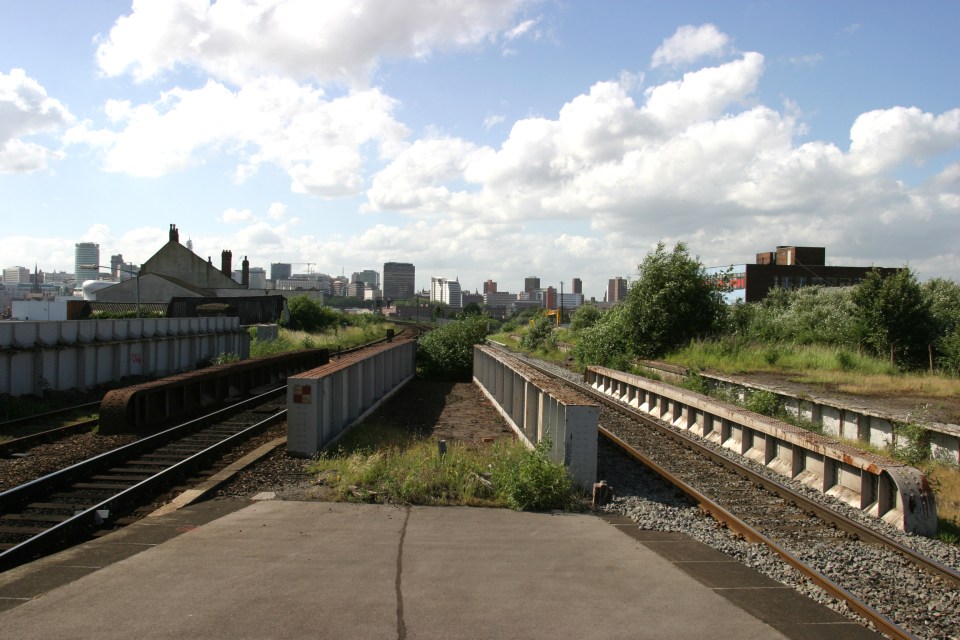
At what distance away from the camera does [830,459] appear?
9.89m

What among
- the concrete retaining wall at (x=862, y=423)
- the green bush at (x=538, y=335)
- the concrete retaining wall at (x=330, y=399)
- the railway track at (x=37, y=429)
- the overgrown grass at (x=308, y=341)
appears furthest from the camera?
the green bush at (x=538, y=335)

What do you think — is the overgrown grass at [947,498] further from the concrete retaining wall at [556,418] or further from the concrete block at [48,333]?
the concrete block at [48,333]

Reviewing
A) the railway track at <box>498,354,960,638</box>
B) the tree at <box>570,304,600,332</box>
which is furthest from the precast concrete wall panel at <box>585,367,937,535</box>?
the tree at <box>570,304,600,332</box>

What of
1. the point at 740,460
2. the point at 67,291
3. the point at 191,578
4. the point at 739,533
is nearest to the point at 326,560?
the point at 191,578

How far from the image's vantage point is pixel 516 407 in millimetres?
15047

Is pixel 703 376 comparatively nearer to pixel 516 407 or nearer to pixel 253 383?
pixel 516 407

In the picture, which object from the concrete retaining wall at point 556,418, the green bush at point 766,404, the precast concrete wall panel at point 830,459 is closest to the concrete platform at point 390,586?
the concrete retaining wall at point 556,418

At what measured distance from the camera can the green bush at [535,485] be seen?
8680 millimetres

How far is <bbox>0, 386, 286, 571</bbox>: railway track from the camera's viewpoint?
289 inches

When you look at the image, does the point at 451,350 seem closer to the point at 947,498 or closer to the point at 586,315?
the point at 947,498

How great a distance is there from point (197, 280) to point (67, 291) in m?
90.1

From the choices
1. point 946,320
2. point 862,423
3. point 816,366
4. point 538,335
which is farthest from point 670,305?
point 538,335

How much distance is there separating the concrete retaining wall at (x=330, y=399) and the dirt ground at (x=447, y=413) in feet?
3.18

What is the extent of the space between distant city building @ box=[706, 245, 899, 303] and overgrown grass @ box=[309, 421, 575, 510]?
63.3 metres
